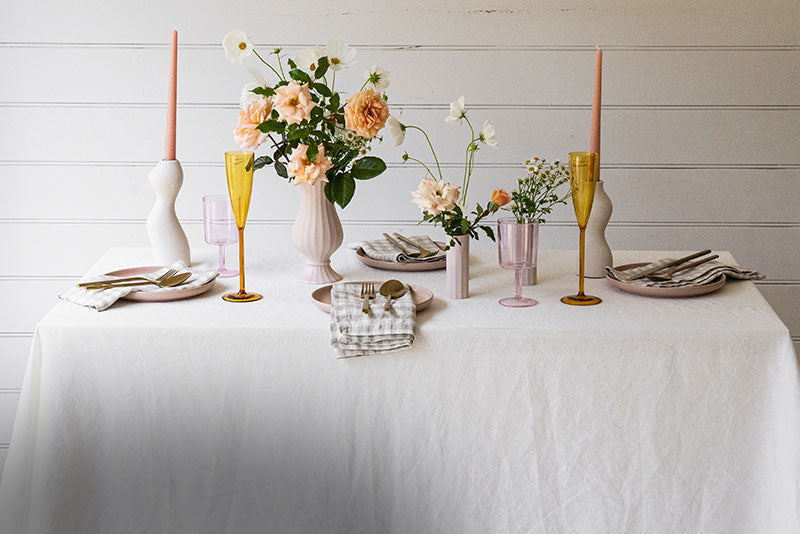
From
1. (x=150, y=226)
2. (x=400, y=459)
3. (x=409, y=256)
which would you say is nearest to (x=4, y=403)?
(x=150, y=226)

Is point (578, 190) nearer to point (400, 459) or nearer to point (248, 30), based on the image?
point (400, 459)

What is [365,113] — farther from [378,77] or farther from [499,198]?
[499,198]

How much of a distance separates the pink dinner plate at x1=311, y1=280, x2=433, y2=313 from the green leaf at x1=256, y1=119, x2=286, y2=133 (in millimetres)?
289

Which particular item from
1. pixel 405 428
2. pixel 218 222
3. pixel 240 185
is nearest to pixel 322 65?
pixel 240 185

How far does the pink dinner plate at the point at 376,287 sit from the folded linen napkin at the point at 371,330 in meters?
0.03

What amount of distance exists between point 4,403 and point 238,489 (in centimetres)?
156

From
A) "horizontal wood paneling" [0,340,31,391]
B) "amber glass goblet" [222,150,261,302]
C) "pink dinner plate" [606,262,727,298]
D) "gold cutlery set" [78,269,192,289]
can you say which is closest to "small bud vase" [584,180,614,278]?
"pink dinner plate" [606,262,727,298]

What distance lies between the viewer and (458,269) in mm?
1615

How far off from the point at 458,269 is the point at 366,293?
166 millimetres

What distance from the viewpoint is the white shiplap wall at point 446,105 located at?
2.55m

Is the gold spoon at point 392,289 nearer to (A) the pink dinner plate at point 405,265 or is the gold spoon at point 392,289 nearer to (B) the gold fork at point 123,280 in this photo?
(A) the pink dinner plate at point 405,265

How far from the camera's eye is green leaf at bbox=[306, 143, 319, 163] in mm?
1594

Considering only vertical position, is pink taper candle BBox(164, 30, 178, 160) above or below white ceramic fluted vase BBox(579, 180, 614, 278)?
above

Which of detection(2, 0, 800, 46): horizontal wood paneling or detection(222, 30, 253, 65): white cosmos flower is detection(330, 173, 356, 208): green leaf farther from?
detection(2, 0, 800, 46): horizontal wood paneling
